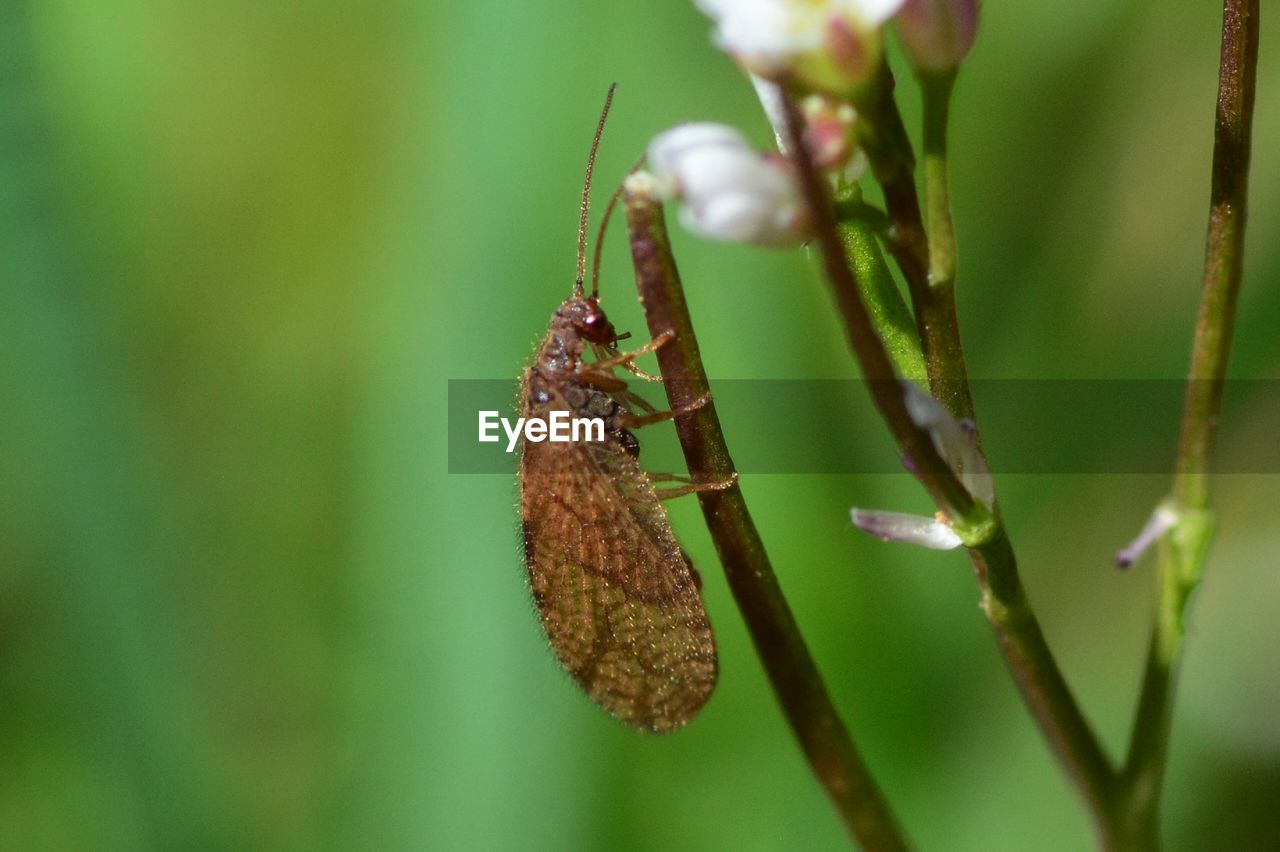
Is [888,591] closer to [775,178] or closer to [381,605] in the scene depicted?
[381,605]

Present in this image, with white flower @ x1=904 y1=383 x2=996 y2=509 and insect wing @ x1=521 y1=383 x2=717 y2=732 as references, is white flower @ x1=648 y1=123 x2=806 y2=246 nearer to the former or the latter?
white flower @ x1=904 y1=383 x2=996 y2=509

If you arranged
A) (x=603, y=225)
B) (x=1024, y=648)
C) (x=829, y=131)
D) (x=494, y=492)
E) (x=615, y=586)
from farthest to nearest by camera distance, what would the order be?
(x=494, y=492) → (x=615, y=586) → (x=603, y=225) → (x=1024, y=648) → (x=829, y=131)

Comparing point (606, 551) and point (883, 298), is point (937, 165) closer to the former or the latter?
point (883, 298)

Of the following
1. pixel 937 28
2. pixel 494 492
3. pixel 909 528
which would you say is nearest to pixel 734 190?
pixel 937 28

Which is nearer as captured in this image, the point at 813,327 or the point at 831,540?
the point at 831,540

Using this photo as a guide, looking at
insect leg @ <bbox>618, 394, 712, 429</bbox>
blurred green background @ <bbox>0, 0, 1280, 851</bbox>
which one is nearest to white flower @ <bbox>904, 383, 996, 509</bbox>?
insect leg @ <bbox>618, 394, 712, 429</bbox>

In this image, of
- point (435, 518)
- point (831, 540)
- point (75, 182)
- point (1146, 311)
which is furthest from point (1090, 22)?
point (75, 182)
